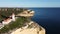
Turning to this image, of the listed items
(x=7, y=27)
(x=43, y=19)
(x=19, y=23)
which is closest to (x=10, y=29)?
(x=7, y=27)

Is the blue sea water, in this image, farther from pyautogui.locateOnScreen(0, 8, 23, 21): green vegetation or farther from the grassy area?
the grassy area

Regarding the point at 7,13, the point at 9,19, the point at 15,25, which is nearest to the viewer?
the point at 15,25

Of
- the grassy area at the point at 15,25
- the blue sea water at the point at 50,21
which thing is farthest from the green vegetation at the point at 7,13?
the blue sea water at the point at 50,21

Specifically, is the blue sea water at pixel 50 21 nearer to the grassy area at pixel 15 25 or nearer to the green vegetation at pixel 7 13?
the green vegetation at pixel 7 13

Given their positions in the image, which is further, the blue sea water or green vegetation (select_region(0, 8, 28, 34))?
the blue sea water

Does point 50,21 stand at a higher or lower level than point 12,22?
lower

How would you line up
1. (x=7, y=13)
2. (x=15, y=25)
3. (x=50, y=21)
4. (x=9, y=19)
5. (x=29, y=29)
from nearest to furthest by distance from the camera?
(x=15, y=25)
(x=29, y=29)
(x=9, y=19)
(x=7, y=13)
(x=50, y=21)

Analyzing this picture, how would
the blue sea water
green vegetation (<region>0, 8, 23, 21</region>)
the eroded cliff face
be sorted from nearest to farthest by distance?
the eroded cliff face
green vegetation (<region>0, 8, 23, 21</region>)
the blue sea water

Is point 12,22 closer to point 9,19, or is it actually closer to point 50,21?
point 9,19

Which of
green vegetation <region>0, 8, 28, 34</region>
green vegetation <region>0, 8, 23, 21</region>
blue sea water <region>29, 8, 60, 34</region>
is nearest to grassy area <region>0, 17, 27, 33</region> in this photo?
green vegetation <region>0, 8, 28, 34</region>

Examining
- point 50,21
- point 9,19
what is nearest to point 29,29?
point 9,19

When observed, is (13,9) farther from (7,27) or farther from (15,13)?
(7,27)
